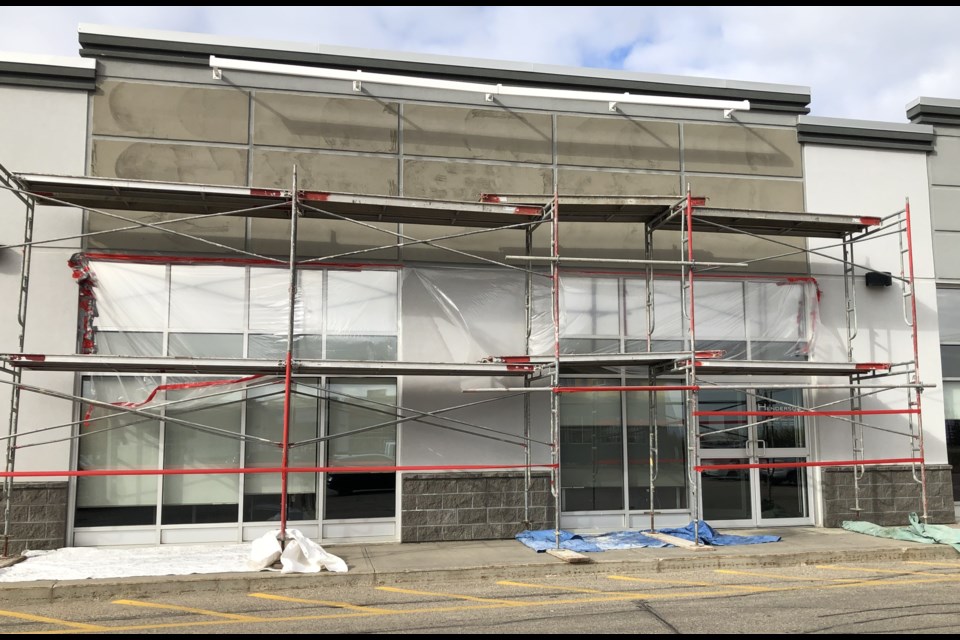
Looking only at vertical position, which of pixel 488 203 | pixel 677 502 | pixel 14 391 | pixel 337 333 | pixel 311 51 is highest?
pixel 311 51

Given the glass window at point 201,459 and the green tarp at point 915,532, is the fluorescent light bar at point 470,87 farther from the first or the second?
the green tarp at point 915,532

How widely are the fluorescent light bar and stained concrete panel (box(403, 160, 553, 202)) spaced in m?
1.02

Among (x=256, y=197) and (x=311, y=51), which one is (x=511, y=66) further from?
(x=256, y=197)

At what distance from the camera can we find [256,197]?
9938 mm

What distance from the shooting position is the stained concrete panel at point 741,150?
12398mm

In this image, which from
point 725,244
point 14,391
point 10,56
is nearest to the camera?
point 14,391

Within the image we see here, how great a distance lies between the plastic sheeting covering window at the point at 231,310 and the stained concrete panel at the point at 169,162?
114cm

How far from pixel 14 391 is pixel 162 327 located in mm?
→ 1799

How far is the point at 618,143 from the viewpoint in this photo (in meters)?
12.1

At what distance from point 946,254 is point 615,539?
715 cm

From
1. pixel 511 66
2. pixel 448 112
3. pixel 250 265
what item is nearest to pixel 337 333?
pixel 250 265

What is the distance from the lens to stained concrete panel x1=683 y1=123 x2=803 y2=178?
12.4 m

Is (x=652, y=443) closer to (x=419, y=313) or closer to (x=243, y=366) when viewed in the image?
(x=419, y=313)

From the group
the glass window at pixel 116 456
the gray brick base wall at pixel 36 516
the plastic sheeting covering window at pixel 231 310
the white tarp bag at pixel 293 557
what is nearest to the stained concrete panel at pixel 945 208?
the plastic sheeting covering window at pixel 231 310
